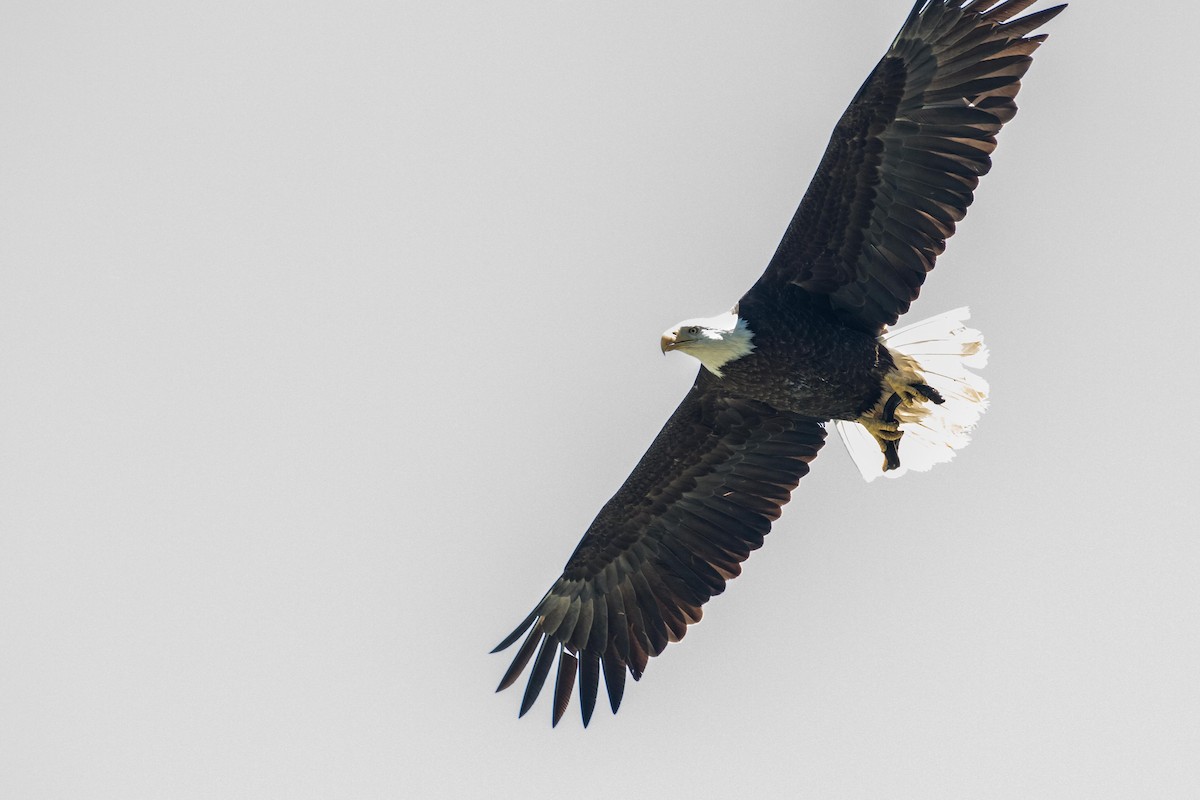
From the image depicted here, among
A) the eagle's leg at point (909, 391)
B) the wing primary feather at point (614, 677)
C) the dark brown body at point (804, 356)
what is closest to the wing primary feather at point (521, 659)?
the wing primary feather at point (614, 677)

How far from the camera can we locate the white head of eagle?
31.1ft

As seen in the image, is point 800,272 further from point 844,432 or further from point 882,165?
point 844,432

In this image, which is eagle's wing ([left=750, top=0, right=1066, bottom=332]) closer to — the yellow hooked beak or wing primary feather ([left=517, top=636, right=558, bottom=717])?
the yellow hooked beak

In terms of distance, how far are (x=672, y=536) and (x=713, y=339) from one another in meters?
1.75

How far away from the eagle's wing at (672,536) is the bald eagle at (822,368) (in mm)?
10

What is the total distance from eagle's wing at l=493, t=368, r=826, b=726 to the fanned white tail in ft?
1.30

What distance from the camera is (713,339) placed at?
9.46 meters

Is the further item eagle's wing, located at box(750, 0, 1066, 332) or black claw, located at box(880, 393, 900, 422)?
black claw, located at box(880, 393, 900, 422)

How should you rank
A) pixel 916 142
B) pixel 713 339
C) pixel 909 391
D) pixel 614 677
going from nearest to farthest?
pixel 916 142
pixel 713 339
pixel 909 391
pixel 614 677

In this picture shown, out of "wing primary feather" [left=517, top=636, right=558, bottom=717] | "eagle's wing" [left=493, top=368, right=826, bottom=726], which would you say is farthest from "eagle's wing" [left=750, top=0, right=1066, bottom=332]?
"wing primary feather" [left=517, top=636, right=558, bottom=717]

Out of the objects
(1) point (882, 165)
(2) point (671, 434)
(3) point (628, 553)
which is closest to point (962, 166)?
(1) point (882, 165)

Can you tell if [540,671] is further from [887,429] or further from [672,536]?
[887,429]

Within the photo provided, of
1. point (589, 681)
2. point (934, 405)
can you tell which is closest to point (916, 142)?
point (934, 405)

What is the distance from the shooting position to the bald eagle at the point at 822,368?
927 centimetres
